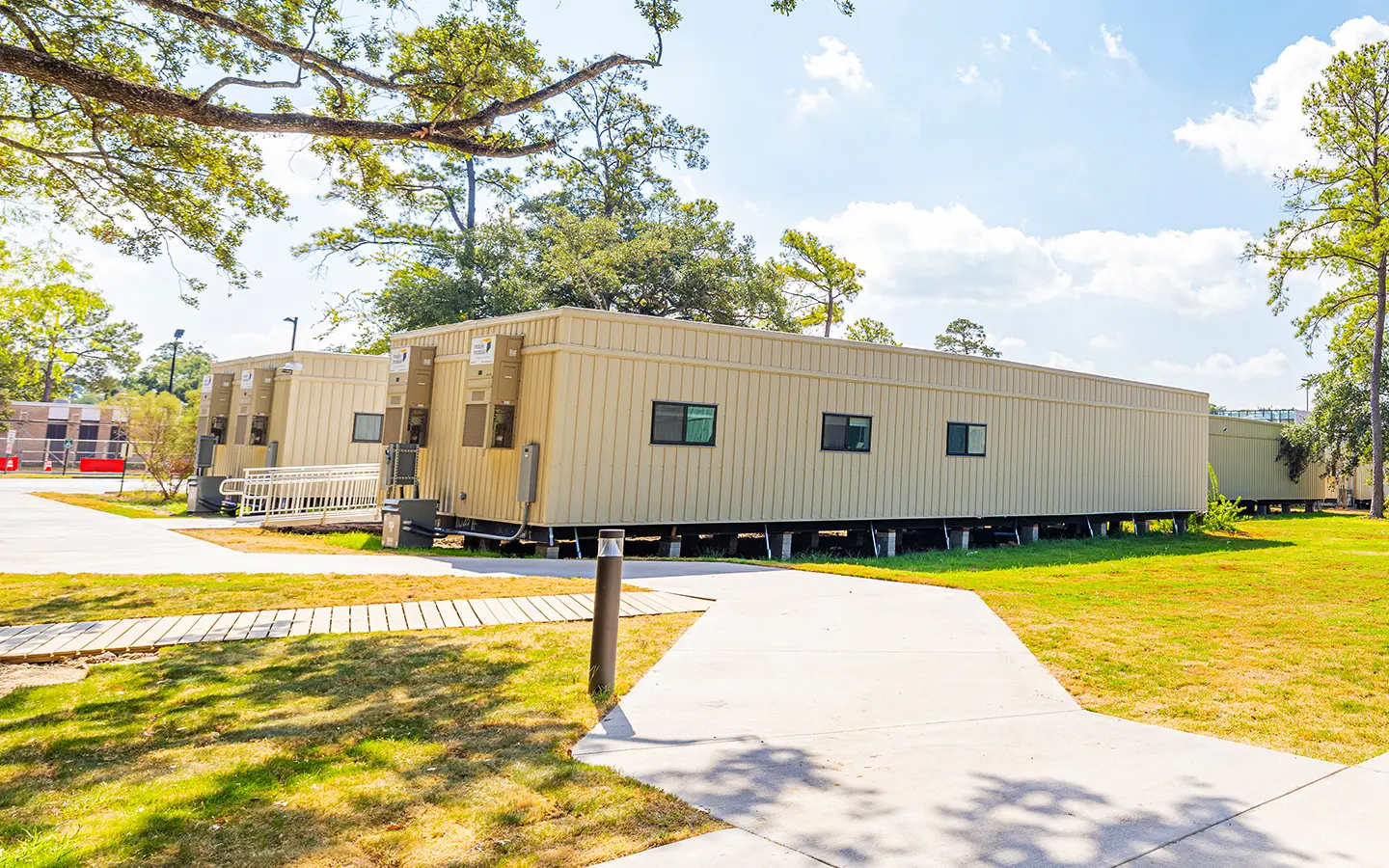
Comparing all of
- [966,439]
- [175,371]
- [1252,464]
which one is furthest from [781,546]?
[175,371]

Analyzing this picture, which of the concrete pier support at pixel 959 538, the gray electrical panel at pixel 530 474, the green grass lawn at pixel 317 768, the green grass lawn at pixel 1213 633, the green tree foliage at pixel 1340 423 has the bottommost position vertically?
the green grass lawn at pixel 317 768

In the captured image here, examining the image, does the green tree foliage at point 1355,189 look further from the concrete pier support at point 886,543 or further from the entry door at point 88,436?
the entry door at point 88,436

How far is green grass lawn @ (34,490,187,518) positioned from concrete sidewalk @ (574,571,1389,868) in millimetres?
13857

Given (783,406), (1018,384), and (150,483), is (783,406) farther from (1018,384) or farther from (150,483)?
(150,483)

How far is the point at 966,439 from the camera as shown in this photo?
14.2m

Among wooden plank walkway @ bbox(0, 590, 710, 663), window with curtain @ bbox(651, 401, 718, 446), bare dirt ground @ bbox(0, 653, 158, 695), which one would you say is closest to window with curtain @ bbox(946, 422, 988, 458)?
→ window with curtain @ bbox(651, 401, 718, 446)

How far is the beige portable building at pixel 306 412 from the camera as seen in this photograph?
16.4m

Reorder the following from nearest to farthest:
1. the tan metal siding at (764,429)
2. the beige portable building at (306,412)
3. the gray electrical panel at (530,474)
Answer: the gray electrical panel at (530,474), the tan metal siding at (764,429), the beige portable building at (306,412)

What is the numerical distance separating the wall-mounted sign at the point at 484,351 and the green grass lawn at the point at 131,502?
300 inches

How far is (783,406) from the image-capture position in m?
12.1

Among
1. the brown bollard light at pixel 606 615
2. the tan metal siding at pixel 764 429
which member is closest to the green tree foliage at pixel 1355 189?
the tan metal siding at pixel 764 429

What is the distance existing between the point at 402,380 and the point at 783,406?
592 cm

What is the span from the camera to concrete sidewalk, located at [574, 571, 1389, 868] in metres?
2.52

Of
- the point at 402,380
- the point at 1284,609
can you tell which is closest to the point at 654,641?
the point at 1284,609
